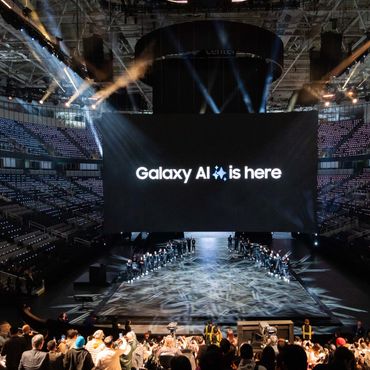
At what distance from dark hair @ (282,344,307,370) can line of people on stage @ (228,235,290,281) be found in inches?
444

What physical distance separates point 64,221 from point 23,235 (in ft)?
12.9

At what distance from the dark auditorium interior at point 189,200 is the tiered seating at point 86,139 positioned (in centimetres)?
499

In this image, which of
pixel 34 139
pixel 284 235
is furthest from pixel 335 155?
pixel 34 139

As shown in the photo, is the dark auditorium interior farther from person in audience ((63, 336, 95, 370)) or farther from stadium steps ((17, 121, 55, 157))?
stadium steps ((17, 121, 55, 157))

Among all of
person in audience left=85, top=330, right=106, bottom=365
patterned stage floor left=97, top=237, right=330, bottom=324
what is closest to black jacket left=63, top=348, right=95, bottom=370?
person in audience left=85, top=330, right=106, bottom=365

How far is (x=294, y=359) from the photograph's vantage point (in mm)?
2307

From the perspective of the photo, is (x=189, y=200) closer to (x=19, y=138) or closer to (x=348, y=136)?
(x=19, y=138)

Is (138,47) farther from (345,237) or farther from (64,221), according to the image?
(64,221)

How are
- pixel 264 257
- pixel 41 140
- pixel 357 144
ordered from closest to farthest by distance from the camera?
pixel 264 257, pixel 357 144, pixel 41 140

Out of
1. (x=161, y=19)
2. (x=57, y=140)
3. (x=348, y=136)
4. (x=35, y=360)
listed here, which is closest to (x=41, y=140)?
(x=57, y=140)

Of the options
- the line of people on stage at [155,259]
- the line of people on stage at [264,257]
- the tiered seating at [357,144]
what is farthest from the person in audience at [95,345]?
the tiered seating at [357,144]

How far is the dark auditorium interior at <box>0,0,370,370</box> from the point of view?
179 inches

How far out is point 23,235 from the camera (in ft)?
57.4

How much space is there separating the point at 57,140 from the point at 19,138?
3865 mm
